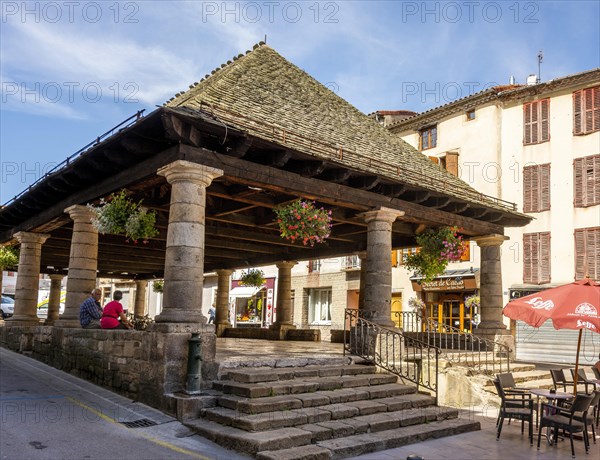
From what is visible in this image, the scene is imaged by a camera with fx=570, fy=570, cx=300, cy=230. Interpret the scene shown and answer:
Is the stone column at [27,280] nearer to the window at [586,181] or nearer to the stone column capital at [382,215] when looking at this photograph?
the stone column capital at [382,215]

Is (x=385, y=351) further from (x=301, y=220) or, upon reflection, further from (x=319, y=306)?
(x=319, y=306)

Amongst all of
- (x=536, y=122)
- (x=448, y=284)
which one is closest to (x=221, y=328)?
(x=448, y=284)

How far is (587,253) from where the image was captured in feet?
64.6

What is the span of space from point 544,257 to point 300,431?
16.6 m

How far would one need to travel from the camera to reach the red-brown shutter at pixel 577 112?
67.6 feet

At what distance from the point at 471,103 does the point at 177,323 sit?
63.7 feet

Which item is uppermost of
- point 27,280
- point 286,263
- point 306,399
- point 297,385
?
point 286,263

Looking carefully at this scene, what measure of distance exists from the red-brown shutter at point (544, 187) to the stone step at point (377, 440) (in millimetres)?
14791

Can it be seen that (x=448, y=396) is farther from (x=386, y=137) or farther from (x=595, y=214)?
(x=595, y=214)

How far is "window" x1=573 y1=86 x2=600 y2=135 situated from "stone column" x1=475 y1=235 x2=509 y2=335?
9.29 m

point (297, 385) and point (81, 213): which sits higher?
point (81, 213)

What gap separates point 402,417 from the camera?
7.89 metres

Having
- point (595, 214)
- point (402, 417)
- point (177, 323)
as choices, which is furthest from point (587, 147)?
point (177, 323)

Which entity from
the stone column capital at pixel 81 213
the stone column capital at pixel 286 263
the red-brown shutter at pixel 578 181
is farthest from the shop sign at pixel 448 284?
the stone column capital at pixel 81 213
